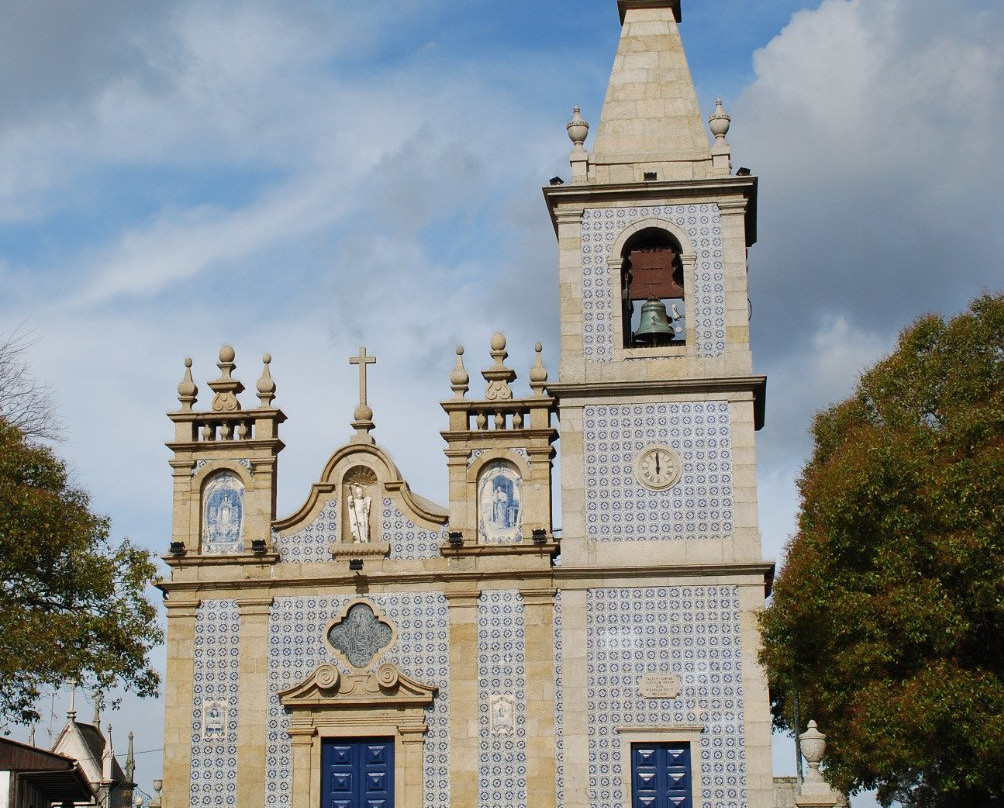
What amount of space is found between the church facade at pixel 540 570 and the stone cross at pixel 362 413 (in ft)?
0.13

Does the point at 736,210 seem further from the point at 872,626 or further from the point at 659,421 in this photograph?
the point at 872,626

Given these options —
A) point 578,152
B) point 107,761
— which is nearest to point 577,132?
point 578,152

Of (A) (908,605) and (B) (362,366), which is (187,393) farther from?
(A) (908,605)

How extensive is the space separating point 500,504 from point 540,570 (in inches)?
49.3

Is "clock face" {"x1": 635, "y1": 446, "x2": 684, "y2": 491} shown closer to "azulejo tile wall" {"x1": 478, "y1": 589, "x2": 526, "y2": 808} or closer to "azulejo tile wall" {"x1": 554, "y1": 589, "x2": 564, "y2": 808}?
"azulejo tile wall" {"x1": 554, "y1": 589, "x2": 564, "y2": 808}

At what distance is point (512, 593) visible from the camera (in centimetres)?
2491

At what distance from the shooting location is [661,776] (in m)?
23.7

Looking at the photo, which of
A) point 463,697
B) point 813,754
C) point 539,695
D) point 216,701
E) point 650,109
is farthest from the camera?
point 650,109

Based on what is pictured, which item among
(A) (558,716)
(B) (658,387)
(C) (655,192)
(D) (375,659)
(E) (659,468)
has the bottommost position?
(A) (558,716)

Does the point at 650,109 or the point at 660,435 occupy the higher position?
the point at 650,109

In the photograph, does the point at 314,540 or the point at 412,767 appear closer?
the point at 412,767

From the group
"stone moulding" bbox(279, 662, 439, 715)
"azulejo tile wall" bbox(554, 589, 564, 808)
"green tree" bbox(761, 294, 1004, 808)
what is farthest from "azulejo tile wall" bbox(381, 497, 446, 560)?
"green tree" bbox(761, 294, 1004, 808)

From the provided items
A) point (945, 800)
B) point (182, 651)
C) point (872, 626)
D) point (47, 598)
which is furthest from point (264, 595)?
point (945, 800)

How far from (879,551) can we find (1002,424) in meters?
2.72
